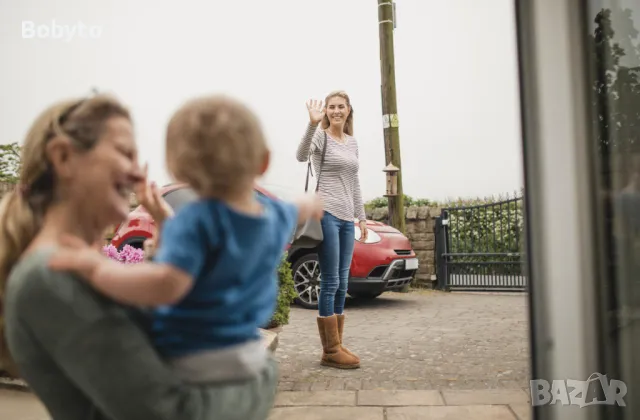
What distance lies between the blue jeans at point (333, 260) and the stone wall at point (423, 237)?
5169 millimetres

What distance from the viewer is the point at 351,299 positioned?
6.86 m

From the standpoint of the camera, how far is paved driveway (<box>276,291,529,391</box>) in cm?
317

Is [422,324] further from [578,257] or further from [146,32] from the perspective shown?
[578,257]

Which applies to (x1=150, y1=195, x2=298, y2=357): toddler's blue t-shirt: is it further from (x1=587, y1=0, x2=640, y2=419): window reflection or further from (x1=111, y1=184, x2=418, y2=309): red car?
(x1=111, y1=184, x2=418, y2=309): red car

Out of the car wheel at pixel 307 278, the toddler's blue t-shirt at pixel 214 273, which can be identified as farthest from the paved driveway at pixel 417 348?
the toddler's blue t-shirt at pixel 214 273

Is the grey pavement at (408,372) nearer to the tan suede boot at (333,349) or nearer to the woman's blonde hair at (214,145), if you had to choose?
the tan suede boot at (333,349)

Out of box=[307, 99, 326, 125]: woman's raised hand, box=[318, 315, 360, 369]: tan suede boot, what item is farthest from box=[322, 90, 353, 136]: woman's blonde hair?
box=[318, 315, 360, 369]: tan suede boot

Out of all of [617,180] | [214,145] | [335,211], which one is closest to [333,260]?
[335,211]

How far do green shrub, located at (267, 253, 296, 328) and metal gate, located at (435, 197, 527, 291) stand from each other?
5030 millimetres

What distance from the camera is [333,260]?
11.3 feet

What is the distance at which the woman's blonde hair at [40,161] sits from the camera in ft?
2.80

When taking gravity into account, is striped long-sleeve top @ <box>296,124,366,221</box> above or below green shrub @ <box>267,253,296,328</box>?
above

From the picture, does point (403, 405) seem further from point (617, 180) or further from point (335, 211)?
point (617, 180)

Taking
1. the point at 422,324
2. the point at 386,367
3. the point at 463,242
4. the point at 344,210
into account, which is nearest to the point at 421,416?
the point at 386,367
